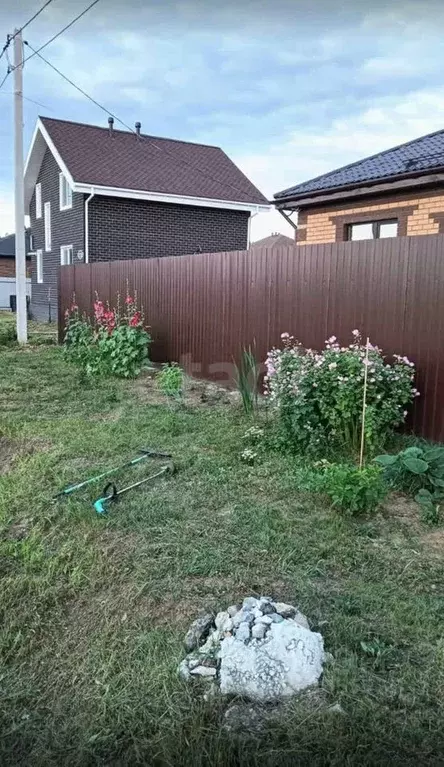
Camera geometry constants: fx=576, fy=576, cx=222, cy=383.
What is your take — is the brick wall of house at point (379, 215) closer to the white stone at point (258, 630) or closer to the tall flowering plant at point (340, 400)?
the tall flowering plant at point (340, 400)

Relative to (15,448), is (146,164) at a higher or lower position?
higher

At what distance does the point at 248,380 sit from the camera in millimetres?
6398

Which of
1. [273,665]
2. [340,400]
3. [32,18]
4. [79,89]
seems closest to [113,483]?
[340,400]

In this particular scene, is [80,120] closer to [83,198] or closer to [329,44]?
[83,198]

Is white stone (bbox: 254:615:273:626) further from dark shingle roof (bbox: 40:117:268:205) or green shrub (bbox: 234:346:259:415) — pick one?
dark shingle roof (bbox: 40:117:268:205)

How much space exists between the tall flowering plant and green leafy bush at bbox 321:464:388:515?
2.83ft

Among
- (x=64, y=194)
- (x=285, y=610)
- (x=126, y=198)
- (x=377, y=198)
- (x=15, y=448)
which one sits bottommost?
(x=15, y=448)

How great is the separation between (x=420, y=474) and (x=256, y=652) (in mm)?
1983

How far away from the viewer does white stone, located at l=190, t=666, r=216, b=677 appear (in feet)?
6.72

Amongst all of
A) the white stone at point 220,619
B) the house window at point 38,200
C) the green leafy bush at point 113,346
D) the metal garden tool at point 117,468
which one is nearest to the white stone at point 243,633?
the white stone at point 220,619

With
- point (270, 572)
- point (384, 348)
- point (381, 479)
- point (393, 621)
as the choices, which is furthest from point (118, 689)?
point (384, 348)

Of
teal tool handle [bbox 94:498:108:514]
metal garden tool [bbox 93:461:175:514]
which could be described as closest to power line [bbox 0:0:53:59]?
metal garden tool [bbox 93:461:175:514]

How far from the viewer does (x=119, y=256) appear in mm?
17016

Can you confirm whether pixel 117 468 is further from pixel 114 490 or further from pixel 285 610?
pixel 285 610
